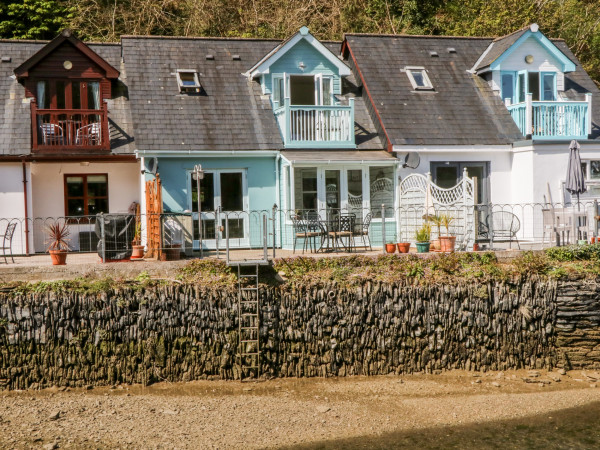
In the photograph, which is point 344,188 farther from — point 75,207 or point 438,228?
point 75,207

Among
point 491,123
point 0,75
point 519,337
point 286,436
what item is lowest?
point 286,436

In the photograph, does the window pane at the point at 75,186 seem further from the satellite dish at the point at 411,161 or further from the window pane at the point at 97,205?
the satellite dish at the point at 411,161

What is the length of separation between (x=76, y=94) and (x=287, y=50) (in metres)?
5.88

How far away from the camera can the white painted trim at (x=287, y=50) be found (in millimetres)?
21359

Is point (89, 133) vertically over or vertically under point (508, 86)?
under

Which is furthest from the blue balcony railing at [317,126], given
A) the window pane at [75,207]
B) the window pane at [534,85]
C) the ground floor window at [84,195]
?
the window pane at [534,85]

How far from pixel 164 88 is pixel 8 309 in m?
9.57

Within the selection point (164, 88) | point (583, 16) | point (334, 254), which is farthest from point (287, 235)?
point (583, 16)

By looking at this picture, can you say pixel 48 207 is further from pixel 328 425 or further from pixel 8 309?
pixel 328 425

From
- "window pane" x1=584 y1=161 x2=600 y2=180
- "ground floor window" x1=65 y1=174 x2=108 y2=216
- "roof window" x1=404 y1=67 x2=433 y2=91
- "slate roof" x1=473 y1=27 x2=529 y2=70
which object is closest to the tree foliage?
"slate roof" x1=473 y1=27 x2=529 y2=70

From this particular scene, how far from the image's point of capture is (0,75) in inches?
837

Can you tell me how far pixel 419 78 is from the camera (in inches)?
906

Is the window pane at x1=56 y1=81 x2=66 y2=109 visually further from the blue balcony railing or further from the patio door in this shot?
the blue balcony railing

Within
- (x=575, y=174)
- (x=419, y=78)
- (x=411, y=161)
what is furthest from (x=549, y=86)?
(x=411, y=161)
